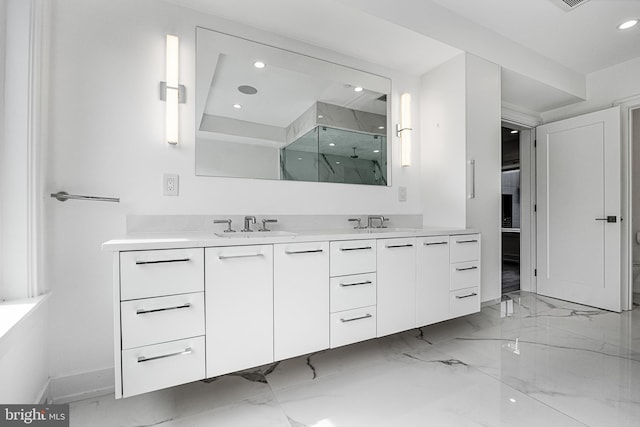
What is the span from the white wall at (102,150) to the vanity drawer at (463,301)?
5.76ft

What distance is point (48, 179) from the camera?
5.10ft

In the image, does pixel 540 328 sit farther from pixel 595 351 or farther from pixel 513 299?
pixel 513 299

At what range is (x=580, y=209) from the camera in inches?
125

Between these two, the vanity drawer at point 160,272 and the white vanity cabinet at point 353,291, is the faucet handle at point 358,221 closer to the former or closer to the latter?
the white vanity cabinet at point 353,291

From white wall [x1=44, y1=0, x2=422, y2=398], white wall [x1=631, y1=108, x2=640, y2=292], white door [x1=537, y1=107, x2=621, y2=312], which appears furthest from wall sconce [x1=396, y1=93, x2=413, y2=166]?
white wall [x1=631, y1=108, x2=640, y2=292]

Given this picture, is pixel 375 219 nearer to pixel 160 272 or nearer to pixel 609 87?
pixel 160 272

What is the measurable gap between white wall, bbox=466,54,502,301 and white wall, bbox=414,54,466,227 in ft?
0.21

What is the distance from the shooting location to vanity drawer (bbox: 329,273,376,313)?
68.2 inches

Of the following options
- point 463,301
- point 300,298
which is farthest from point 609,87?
point 300,298

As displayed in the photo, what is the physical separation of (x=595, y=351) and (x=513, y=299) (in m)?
1.32

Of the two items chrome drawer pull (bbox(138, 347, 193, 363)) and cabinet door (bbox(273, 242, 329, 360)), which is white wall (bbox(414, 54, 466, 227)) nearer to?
cabinet door (bbox(273, 242, 329, 360))

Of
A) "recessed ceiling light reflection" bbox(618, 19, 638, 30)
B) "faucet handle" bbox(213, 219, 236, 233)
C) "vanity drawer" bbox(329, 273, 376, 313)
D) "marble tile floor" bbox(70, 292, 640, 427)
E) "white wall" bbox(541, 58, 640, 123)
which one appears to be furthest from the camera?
"white wall" bbox(541, 58, 640, 123)

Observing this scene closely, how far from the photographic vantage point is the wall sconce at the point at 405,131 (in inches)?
107

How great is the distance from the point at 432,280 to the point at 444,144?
120 cm
